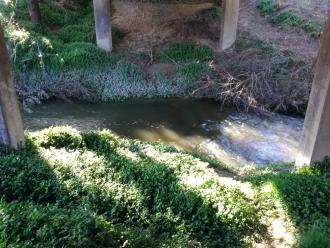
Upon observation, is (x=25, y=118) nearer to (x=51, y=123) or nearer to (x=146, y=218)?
(x=51, y=123)

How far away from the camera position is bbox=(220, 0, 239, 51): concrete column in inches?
640

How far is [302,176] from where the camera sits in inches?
299

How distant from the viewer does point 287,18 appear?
19812 mm

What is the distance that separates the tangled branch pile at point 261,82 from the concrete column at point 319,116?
589 centimetres

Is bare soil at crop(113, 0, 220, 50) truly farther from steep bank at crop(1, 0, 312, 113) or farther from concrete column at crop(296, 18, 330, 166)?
concrete column at crop(296, 18, 330, 166)

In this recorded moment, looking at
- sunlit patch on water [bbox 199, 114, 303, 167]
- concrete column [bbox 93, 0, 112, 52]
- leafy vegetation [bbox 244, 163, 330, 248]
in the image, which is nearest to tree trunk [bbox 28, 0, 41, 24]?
concrete column [bbox 93, 0, 112, 52]

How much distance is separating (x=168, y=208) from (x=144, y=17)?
1445 cm

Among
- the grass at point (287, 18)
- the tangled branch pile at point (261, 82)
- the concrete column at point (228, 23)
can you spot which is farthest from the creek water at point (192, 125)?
the grass at point (287, 18)

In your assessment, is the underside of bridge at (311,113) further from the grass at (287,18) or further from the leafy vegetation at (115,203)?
the grass at (287,18)

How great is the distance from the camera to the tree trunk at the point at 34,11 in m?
17.0

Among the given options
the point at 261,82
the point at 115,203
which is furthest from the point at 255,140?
the point at 115,203

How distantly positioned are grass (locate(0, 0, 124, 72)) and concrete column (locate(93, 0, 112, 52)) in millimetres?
450

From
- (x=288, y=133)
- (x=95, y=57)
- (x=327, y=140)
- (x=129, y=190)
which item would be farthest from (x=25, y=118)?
(x=327, y=140)

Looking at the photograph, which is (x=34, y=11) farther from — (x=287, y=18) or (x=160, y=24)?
(x=287, y=18)
